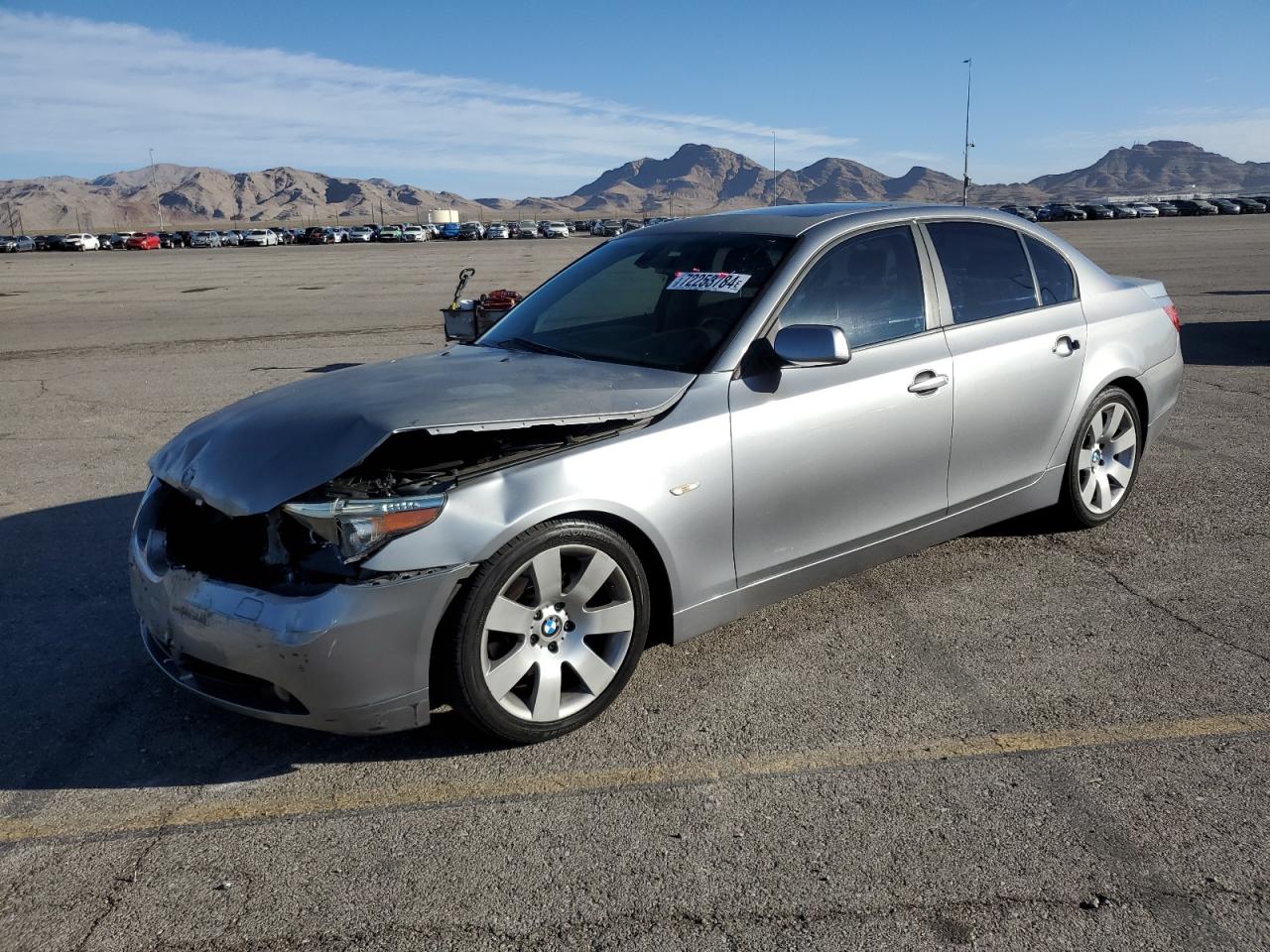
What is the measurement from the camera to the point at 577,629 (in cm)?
348

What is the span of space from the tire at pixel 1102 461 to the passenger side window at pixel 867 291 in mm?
1315

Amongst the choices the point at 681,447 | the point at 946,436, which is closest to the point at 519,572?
the point at 681,447

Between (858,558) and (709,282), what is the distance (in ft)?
4.28

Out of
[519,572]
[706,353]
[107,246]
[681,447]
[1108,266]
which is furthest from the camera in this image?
[107,246]

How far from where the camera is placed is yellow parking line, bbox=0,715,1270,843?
309 centimetres

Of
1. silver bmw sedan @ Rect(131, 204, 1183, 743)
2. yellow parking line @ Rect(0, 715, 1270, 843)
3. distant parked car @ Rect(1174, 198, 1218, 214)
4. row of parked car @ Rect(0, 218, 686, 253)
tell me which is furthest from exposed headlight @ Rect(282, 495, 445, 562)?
distant parked car @ Rect(1174, 198, 1218, 214)

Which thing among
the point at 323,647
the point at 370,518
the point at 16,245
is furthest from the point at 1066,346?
the point at 16,245

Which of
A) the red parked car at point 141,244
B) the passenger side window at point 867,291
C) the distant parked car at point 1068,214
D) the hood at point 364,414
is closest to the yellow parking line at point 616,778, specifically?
the hood at point 364,414

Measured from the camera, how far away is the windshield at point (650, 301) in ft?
13.5

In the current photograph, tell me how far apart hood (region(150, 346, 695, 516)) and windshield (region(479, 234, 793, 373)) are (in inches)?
8.4

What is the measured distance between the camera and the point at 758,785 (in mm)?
3217

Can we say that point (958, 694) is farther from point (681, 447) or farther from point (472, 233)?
point (472, 233)

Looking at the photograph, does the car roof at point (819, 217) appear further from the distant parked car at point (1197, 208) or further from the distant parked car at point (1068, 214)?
the distant parked car at point (1197, 208)

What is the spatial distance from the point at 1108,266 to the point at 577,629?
2672cm
